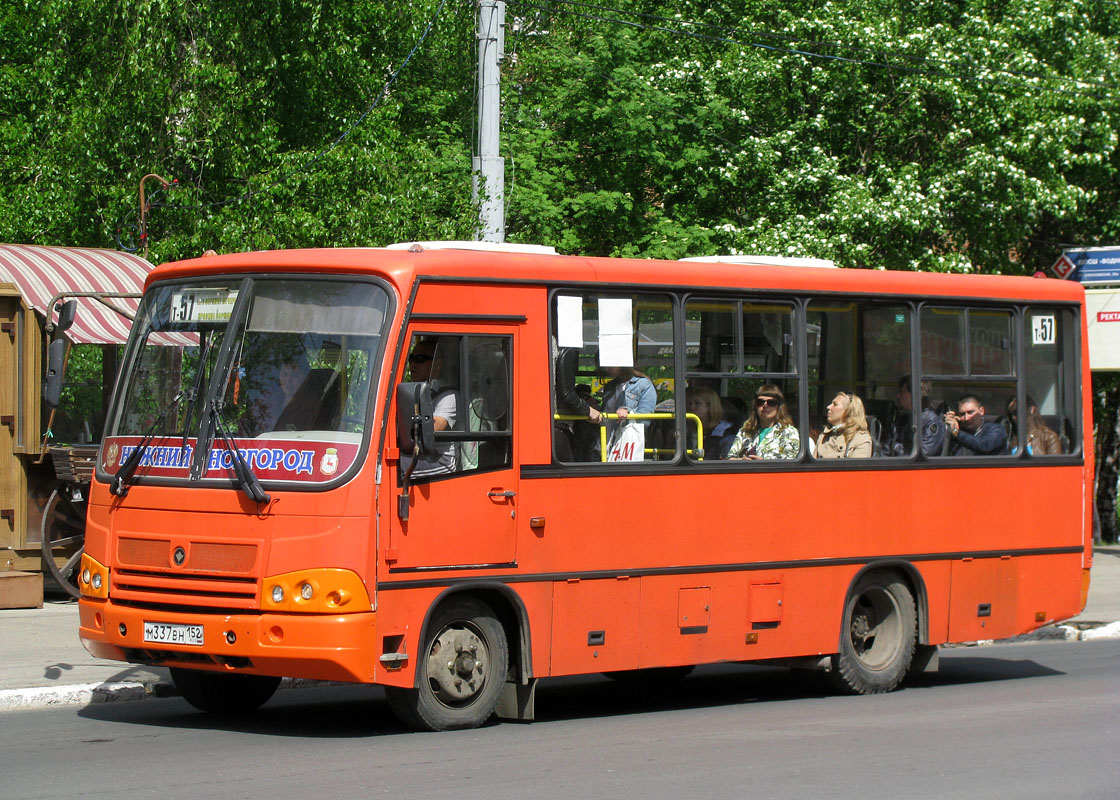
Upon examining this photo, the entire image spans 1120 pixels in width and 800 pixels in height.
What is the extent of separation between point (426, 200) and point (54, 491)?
5.93 m

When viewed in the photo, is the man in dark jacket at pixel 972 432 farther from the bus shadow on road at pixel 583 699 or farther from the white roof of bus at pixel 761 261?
the bus shadow on road at pixel 583 699

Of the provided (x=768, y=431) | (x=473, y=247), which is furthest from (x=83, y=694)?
(x=768, y=431)

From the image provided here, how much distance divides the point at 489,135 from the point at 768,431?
6.22 meters

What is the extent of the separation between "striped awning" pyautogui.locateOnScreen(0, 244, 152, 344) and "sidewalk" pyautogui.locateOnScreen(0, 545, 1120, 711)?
101 inches

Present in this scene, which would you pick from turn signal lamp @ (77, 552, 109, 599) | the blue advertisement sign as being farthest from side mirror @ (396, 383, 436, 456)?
the blue advertisement sign

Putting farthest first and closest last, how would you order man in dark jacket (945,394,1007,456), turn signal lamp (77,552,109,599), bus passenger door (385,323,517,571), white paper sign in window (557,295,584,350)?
man in dark jacket (945,394,1007,456), white paper sign in window (557,295,584,350), turn signal lamp (77,552,109,599), bus passenger door (385,323,517,571)

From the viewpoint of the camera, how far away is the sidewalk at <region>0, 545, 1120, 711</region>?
10.5 meters

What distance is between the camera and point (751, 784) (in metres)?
7.95

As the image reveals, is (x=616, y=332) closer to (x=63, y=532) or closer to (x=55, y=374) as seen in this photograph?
(x=55, y=374)

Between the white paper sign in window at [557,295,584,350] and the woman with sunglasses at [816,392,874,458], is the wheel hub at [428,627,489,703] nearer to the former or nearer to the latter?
the white paper sign in window at [557,295,584,350]

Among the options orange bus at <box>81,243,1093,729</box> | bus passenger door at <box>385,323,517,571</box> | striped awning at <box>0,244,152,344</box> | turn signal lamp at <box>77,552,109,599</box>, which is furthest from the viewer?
striped awning at <box>0,244,152,344</box>

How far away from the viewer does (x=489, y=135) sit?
16188 mm

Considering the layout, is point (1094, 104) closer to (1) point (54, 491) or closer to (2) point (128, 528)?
(1) point (54, 491)

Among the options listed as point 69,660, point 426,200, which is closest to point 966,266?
point 426,200
